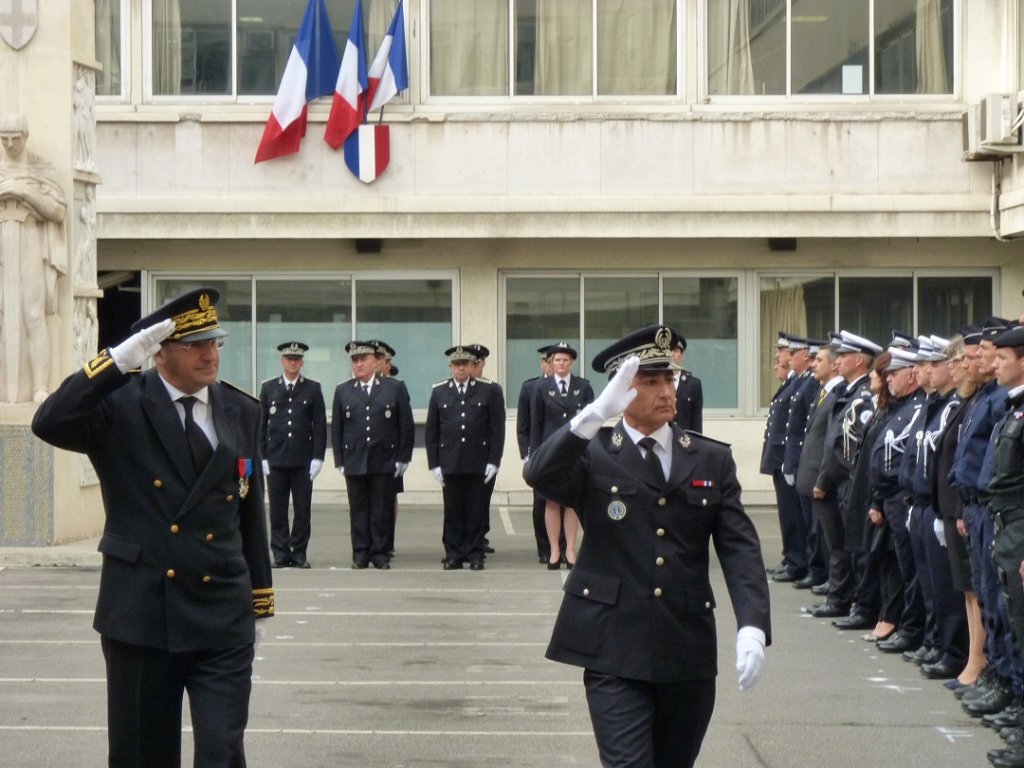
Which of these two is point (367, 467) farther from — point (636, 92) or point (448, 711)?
point (636, 92)

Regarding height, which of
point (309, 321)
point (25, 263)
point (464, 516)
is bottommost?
point (464, 516)

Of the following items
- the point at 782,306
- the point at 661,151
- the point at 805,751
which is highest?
the point at 661,151

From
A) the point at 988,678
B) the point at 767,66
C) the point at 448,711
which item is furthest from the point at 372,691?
the point at 767,66

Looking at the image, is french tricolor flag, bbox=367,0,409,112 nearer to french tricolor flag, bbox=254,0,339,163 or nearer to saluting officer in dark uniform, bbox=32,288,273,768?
french tricolor flag, bbox=254,0,339,163

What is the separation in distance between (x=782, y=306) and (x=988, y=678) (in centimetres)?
1477

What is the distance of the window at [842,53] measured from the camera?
23.7 m

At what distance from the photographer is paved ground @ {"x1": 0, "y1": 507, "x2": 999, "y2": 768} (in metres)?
8.32

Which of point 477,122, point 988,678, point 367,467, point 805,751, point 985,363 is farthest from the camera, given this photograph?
point 477,122

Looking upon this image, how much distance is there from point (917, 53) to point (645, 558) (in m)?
19.4

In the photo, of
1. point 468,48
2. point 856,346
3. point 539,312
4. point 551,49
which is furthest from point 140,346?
point 551,49

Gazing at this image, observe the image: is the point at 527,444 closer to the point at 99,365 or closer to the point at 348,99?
the point at 348,99

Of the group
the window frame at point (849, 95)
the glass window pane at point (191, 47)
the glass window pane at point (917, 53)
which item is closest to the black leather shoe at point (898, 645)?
the window frame at point (849, 95)

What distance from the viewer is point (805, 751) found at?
8.34 m

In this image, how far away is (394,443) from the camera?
16125mm
